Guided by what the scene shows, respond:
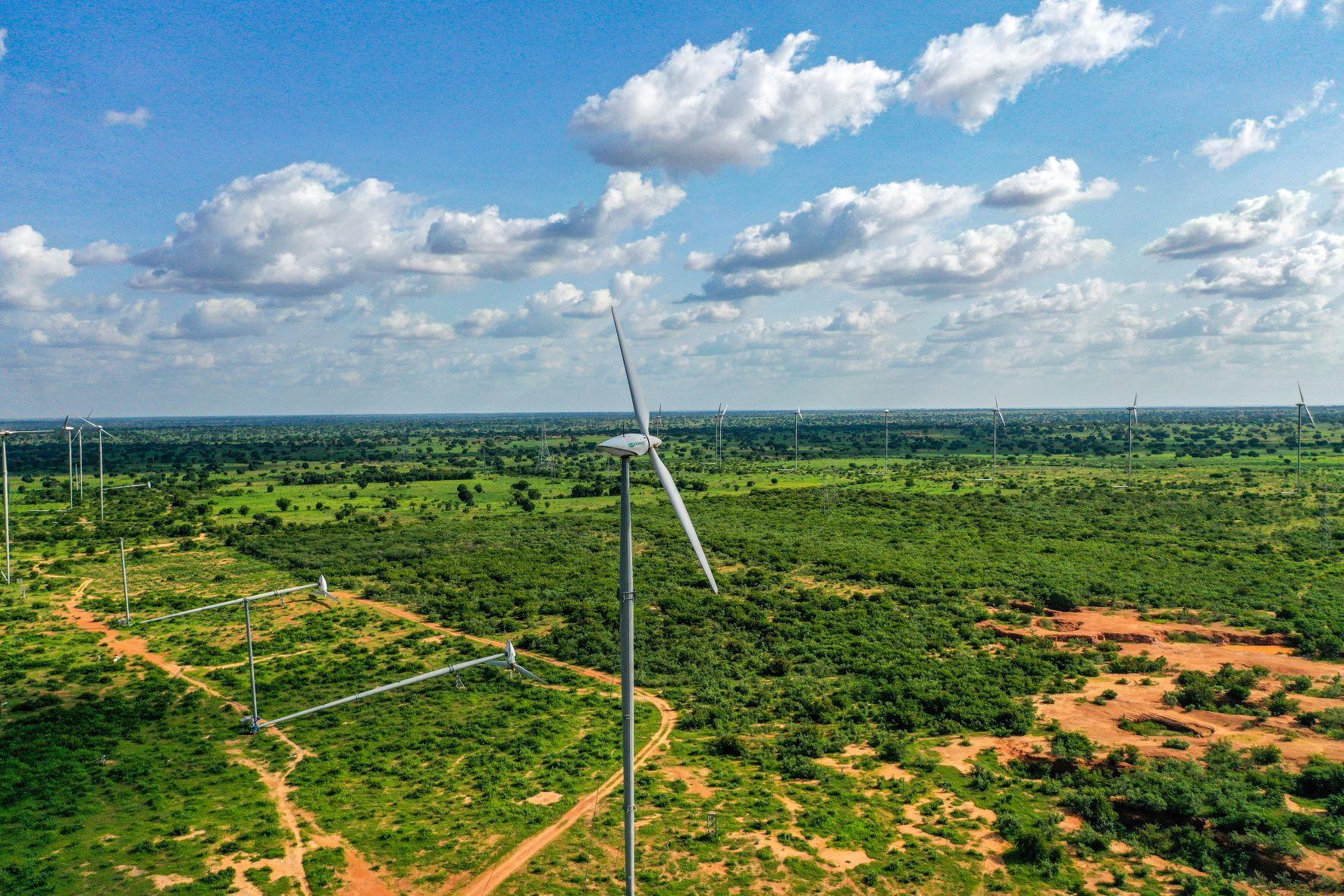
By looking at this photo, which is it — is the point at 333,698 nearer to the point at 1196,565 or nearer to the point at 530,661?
the point at 530,661

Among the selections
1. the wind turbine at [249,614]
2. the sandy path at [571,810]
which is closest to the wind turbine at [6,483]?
the wind turbine at [249,614]

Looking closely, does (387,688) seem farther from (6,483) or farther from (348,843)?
(6,483)

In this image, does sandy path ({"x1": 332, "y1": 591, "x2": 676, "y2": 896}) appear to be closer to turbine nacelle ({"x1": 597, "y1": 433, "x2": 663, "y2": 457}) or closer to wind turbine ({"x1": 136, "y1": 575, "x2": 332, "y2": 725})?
turbine nacelle ({"x1": 597, "y1": 433, "x2": 663, "y2": 457})

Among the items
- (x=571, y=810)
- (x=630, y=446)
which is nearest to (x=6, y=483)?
(x=571, y=810)

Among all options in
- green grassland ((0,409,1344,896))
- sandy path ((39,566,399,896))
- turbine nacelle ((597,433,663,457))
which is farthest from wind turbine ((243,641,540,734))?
turbine nacelle ((597,433,663,457))

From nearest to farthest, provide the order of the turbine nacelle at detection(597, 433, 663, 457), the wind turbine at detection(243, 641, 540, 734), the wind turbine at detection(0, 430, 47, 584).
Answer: the turbine nacelle at detection(597, 433, 663, 457) → the wind turbine at detection(243, 641, 540, 734) → the wind turbine at detection(0, 430, 47, 584)

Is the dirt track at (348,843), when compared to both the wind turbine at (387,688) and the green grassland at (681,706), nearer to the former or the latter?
the green grassland at (681,706)
